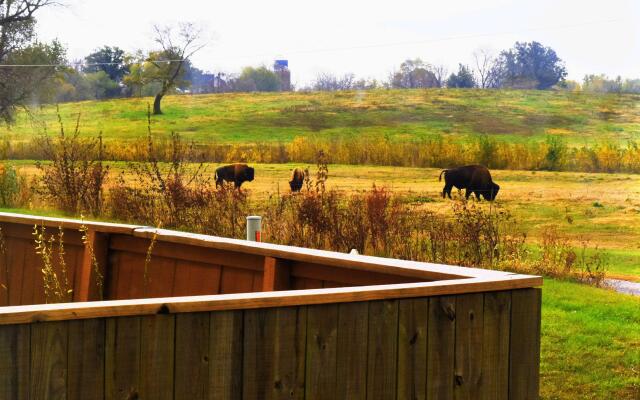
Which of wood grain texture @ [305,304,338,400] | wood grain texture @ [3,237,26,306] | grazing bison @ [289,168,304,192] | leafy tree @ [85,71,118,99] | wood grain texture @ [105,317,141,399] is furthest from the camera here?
leafy tree @ [85,71,118,99]

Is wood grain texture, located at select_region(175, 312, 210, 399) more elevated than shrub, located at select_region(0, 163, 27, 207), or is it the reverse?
wood grain texture, located at select_region(175, 312, 210, 399)

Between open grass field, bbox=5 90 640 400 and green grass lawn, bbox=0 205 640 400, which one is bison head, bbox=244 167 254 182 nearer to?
open grass field, bbox=5 90 640 400

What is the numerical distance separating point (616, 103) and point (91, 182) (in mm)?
8516

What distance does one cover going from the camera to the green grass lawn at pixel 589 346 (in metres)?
7.05

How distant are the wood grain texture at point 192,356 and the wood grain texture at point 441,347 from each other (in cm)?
75

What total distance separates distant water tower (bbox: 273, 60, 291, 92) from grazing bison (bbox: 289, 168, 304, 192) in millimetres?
2313

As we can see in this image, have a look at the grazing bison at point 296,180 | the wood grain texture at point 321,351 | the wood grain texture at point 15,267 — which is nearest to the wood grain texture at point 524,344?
the wood grain texture at point 321,351

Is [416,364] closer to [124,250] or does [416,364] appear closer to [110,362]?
[110,362]

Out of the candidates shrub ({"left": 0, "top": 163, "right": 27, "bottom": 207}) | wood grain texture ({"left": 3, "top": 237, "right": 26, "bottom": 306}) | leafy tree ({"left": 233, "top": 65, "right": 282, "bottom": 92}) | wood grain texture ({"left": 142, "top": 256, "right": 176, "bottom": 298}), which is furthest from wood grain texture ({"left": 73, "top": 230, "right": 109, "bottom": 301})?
shrub ({"left": 0, "top": 163, "right": 27, "bottom": 207})

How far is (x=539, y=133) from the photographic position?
16188 mm

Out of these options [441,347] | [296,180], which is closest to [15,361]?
[441,347]

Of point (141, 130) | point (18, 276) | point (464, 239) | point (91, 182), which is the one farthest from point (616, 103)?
point (18, 276)

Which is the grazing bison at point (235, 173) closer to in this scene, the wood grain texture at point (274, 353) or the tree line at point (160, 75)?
the tree line at point (160, 75)

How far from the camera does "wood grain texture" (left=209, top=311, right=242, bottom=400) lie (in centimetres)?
284
